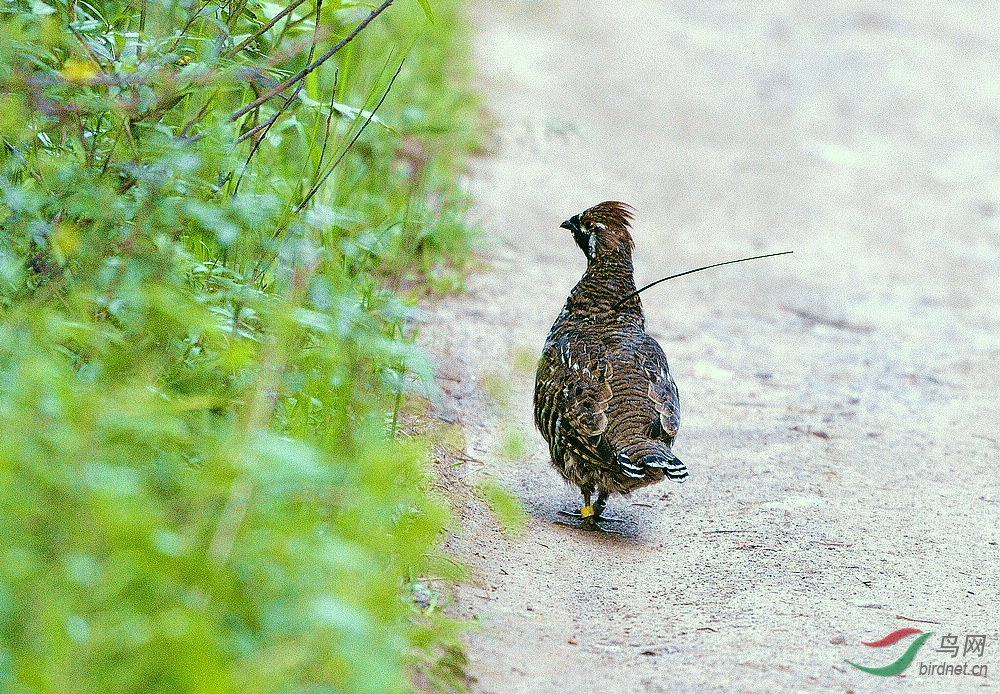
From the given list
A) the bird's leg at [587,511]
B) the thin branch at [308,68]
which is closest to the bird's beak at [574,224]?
the bird's leg at [587,511]

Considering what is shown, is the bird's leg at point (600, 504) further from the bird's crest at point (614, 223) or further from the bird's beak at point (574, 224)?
the bird's beak at point (574, 224)

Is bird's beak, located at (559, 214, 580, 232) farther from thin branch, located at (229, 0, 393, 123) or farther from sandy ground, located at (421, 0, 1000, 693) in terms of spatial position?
thin branch, located at (229, 0, 393, 123)

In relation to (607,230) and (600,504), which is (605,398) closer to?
(600,504)

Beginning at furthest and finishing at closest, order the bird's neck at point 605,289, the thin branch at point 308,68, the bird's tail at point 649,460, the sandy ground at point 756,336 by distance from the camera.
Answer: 1. the bird's neck at point 605,289
2. the bird's tail at point 649,460
3. the sandy ground at point 756,336
4. the thin branch at point 308,68

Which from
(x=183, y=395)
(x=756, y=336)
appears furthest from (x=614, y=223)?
(x=183, y=395)

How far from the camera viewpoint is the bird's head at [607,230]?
217 inches

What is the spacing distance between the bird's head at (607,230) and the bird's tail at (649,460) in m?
1.17

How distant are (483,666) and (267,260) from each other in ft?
5.09

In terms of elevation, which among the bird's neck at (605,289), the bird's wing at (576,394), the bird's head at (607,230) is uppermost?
the bird's head at (607,230)

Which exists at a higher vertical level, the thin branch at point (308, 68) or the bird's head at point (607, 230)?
the bird's head at point (607, 230)

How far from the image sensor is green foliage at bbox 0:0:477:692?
8.38 ft

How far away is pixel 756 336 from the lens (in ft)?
24.0

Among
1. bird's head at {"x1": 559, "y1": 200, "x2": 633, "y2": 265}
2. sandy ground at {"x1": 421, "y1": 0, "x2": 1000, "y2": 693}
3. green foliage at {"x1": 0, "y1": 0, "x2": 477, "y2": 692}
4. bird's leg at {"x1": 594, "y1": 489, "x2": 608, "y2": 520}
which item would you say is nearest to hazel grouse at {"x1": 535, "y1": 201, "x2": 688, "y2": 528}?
bird's leg at {"x1": 594, "y1": 489, "x2": 608, "y2": 520}

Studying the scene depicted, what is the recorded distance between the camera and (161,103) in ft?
11.9
